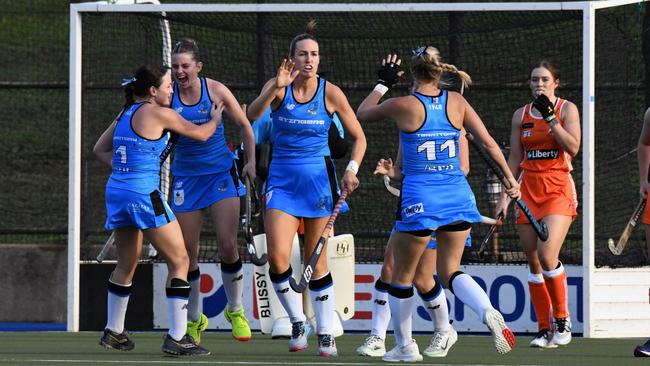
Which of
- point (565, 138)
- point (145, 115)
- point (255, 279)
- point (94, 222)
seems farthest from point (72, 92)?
point (565, 138)

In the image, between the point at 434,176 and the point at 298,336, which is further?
the point at 298,336

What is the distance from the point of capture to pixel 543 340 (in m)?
11.6

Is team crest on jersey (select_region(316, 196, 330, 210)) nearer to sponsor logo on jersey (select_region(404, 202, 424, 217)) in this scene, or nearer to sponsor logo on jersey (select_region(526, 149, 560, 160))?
sponsor logo on jersey (select_region(404, 202, 424, 217))

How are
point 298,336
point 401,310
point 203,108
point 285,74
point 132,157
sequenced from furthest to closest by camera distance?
point 203,108, point 298,336, point 132,157, point 285,74, point 401,310

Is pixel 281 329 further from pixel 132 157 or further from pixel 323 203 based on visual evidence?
pixel 132 157

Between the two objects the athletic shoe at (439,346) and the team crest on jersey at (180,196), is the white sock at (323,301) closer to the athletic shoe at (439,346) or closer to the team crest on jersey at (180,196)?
the athletic shoe at (439,346)

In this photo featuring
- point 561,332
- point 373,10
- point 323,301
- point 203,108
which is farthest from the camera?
point 373,10

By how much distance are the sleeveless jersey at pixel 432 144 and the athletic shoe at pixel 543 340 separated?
91.1 inches

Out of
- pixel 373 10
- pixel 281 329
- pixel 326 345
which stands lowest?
pixel 281 329

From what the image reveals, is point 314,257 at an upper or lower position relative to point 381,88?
lower

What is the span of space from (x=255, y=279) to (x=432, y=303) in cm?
273

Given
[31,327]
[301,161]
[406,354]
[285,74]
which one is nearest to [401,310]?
[406,354]

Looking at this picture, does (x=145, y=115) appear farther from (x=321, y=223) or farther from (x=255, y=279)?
(x=255, y=279)

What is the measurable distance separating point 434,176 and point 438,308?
110cm
